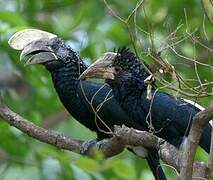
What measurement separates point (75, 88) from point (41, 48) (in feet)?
0.80

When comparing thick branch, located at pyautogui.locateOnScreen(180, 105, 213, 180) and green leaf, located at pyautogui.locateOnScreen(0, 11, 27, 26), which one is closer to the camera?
thick branch, located at pyautogui.locateOnScreen(180, 105, 213, 180)

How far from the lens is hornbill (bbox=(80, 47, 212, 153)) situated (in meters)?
3.53

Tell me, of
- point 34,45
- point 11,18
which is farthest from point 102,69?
point 11,18

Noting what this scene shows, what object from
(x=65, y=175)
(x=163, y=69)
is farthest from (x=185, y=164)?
(x=65, y=175)

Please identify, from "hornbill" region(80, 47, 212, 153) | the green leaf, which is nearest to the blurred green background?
the green leaf

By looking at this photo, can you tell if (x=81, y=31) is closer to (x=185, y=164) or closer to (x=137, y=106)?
(x=137, y=106)

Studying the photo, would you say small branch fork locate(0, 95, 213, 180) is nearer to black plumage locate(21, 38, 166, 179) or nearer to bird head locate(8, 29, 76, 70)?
black plumage locate(21, 38, 166, 179)

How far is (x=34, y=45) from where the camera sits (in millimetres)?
3893

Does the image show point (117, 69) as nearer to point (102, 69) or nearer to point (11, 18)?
point (102, 69)

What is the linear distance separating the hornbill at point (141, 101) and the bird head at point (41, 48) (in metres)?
0.32

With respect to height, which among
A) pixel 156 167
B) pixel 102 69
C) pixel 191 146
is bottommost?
pixel 156 167

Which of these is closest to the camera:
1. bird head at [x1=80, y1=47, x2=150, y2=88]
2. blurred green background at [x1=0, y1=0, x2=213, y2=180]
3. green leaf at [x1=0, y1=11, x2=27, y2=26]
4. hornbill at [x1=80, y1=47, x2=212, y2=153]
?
hornbill at [x1=80, y1=47, x2=212, y2=153]

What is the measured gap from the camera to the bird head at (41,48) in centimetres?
371

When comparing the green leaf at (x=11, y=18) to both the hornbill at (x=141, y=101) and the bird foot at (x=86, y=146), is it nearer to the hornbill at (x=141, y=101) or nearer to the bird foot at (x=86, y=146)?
the hornbill at (x=141, y=101)
